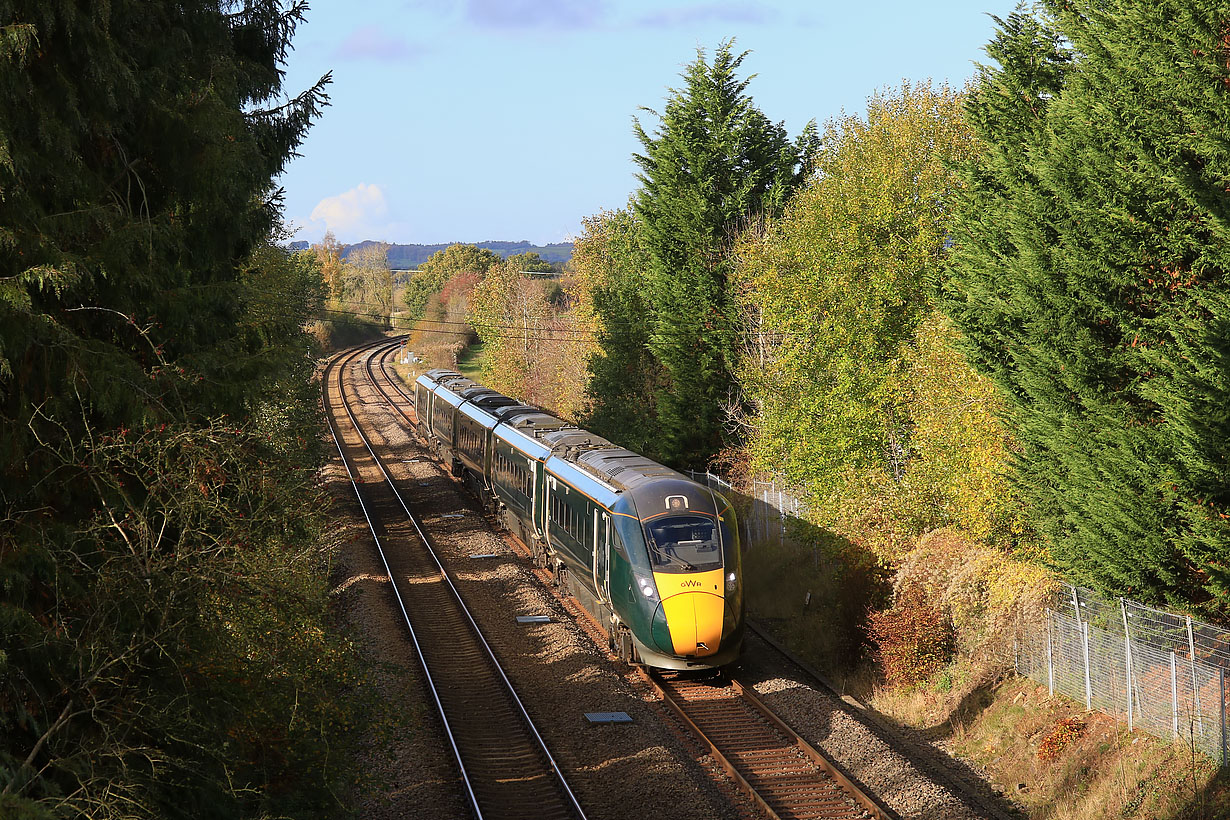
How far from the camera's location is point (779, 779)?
45.8ft

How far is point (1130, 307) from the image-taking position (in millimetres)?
15500

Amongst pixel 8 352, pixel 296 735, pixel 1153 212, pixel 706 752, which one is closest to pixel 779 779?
pixel 706 752

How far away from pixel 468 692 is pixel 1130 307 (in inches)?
501

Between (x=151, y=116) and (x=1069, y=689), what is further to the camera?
(x=1069, y=689)

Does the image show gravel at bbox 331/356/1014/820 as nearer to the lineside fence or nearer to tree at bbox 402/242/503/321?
the lineside fence

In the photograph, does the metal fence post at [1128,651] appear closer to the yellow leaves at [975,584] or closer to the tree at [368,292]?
the yellow leaves at [975,584]

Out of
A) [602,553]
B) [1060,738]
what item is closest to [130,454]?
[602,553]

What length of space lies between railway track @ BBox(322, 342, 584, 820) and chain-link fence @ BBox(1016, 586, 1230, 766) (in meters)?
8.44

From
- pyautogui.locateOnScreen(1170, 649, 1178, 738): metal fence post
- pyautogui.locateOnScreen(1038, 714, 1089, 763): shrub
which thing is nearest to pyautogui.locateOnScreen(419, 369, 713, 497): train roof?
pyautogui.locateOnScreen(1038, 714, 1089, 763): shrub

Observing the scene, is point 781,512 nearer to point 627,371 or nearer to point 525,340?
point 627,371

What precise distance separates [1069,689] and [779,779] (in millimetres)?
5808

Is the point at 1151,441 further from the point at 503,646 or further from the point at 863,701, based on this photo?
the point at 503,646

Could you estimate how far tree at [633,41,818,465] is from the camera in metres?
34.6

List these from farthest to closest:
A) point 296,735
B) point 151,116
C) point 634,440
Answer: point 634,440 → point 296,735 → point 151,116
